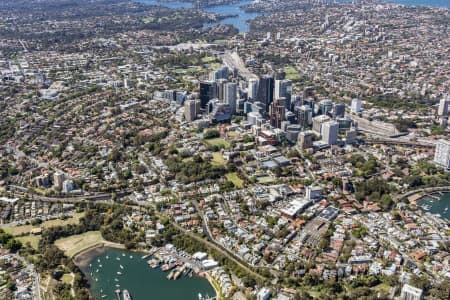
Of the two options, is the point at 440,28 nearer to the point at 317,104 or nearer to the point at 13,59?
the point at 317,104

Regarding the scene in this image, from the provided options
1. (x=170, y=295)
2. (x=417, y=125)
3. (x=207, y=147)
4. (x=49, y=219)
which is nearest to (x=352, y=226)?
(x=170, y=295)

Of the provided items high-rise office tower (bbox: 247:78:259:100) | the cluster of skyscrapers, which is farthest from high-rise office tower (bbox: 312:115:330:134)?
high-rise office tower (bbox: 247:78:259:100)

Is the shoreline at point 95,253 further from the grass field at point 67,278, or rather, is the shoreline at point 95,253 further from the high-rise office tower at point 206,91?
the high-rise office tower at point 206,91

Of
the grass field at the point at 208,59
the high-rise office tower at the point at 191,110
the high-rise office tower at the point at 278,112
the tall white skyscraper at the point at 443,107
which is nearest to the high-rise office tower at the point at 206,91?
the high-rise office tower at the point at 191,110

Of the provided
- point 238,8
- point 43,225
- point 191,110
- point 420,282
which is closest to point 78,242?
point 43,225

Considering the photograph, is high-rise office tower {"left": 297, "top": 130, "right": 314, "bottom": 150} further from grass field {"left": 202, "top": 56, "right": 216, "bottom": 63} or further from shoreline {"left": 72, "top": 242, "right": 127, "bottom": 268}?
grass field {"left": 202, "top": 56, "right": 216, "bottom": 63}

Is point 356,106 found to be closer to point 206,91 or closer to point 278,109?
point 278,109

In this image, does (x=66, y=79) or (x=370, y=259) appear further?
(x=66, y=79)
